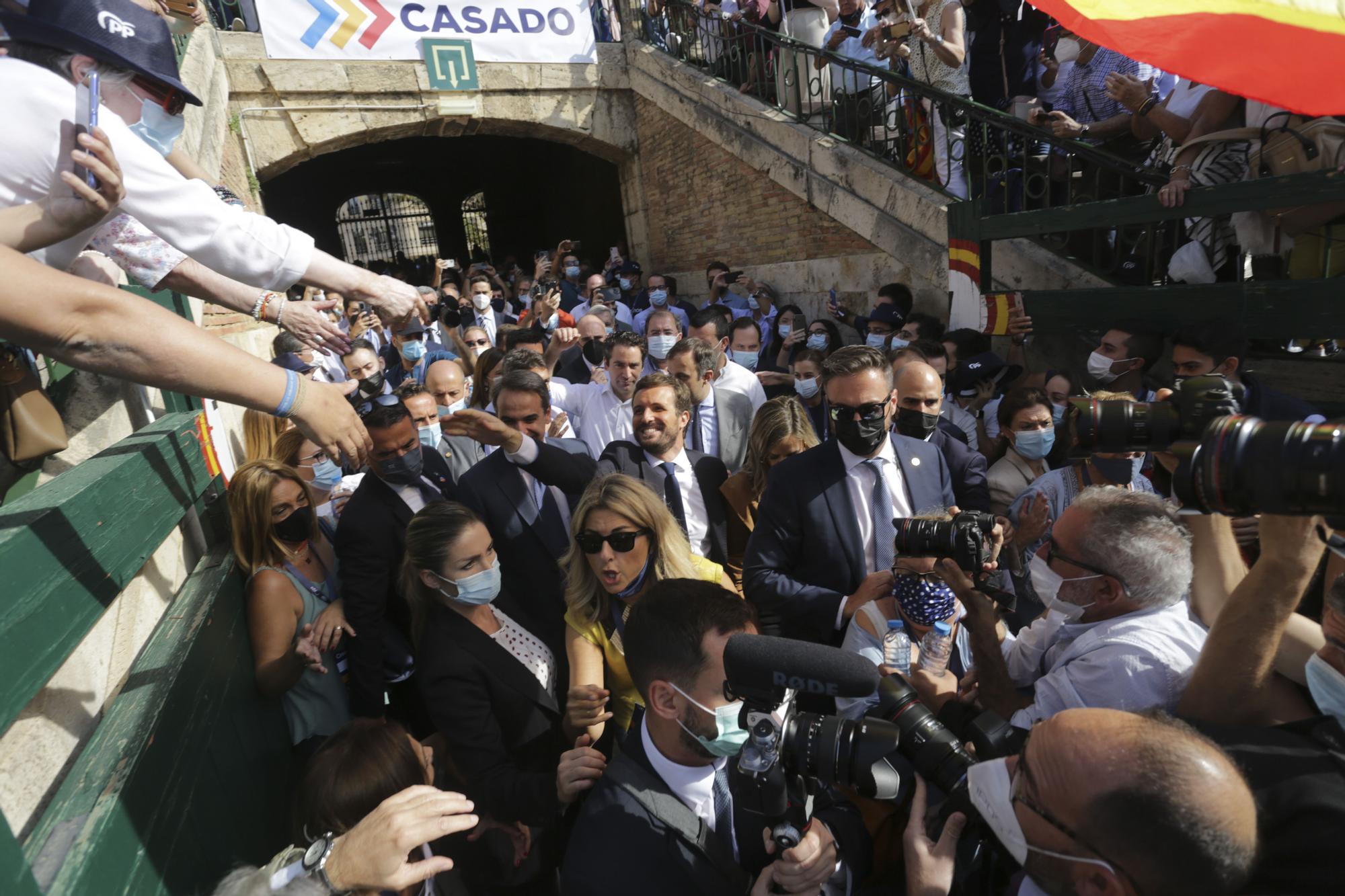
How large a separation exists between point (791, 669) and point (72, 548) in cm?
138

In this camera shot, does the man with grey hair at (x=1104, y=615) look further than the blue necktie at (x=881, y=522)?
No

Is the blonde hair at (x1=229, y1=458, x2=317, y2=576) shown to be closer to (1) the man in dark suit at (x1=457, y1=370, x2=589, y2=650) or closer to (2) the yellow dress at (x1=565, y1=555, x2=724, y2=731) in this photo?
(1) the man in dark suit at (x1=457, y1=370, x2=589, y2=650)

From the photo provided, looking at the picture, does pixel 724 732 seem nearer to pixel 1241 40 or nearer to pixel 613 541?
pixel 613 541

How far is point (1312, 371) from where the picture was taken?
4414 mm

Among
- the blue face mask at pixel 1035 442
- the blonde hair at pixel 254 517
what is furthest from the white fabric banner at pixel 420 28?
the blue face mask at pixel 1035 442

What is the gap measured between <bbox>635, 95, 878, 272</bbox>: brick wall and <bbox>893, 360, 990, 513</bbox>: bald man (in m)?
4.58

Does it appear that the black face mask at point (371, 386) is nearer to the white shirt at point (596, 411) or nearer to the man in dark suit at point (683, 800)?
the white shirt at point (596, 411)

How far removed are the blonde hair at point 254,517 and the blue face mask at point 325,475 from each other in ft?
2.58

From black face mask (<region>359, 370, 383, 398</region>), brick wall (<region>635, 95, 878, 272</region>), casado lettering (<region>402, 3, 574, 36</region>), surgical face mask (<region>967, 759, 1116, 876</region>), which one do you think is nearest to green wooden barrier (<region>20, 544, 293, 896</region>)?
surgical face mask (<region>967, 759, 1116, 876</region>)

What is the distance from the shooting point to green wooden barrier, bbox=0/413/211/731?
1113 mm

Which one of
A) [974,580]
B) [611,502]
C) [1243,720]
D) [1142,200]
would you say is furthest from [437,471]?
[1142,200]

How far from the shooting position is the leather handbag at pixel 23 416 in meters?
1.48

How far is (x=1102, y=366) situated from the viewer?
441 cm

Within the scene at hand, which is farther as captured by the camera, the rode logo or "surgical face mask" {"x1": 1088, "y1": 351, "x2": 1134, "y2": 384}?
"surgical face mask" {"x1": 1088, "y1": 351, "x2": 1134, "y2": 384}
